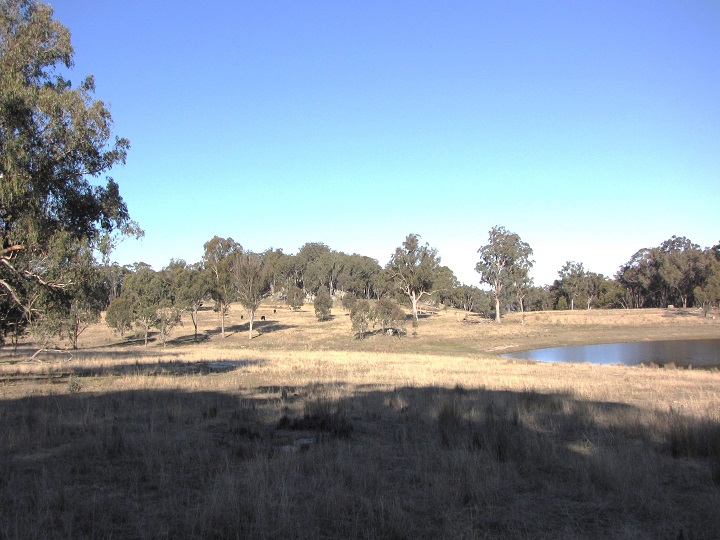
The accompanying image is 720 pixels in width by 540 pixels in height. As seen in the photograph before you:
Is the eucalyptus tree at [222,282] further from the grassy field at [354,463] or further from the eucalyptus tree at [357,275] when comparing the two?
the eucalyptus tree at [357,275]

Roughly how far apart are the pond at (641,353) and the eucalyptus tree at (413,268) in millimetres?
28089

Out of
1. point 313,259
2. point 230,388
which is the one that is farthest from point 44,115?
point 313,259

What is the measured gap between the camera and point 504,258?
8694 cm

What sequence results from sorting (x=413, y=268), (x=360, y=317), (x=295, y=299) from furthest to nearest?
(x=295, y=299) → (x=413, y=268) → (x=360, y=317)

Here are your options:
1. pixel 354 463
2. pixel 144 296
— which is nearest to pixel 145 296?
pixel 144 296

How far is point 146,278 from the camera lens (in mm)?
57312

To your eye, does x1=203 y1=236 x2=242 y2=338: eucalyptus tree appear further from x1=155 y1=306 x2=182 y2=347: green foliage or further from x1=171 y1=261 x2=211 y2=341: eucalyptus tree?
x1=155 y1=306 x2=182 y2=347: green foliage

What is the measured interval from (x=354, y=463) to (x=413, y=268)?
72.9 metres

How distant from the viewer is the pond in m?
41.4

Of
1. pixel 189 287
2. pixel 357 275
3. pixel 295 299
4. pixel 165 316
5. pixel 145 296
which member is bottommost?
pixel 165 316

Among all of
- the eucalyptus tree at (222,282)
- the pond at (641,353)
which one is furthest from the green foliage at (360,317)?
the eucalyptus tree at (222,282)

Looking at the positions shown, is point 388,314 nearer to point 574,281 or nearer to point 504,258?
point 504,258

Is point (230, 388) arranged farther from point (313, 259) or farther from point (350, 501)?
point (313, 259)

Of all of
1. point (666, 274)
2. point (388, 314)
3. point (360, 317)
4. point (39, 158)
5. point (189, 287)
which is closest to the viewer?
point (39, 158)
